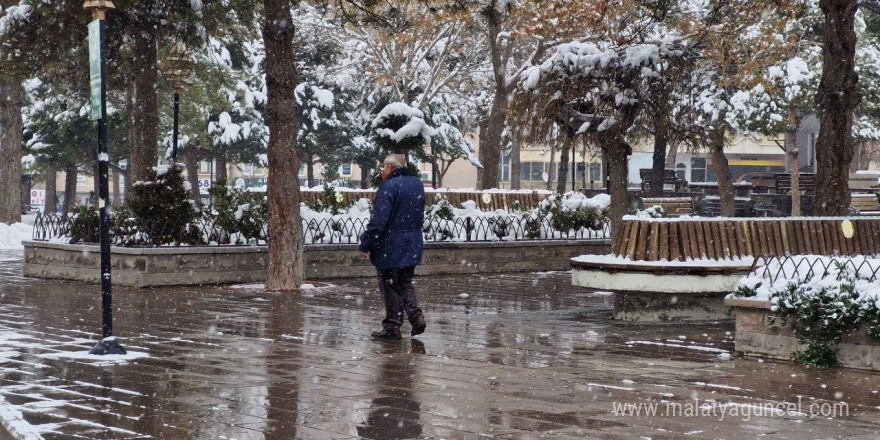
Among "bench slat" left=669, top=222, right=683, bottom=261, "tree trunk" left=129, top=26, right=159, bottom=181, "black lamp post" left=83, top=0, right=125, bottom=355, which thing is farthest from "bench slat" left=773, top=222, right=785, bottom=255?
"tree trunk" left=129, top=26, right=159, bottom=181

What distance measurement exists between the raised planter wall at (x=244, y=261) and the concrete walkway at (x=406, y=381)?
3.38 metres

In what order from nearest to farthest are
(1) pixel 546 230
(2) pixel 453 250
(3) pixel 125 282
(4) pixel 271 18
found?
(4) pixel 271 18, (3) pixel 125 282, (2) pixel 453 250, (1) pixel 546 230

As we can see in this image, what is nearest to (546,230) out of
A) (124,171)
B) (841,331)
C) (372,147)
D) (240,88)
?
(841,331)

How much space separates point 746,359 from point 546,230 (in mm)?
12423

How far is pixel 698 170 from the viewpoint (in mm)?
86438

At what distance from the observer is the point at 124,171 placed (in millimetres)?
50312

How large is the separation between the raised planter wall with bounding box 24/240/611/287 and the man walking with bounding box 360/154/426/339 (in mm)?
7166

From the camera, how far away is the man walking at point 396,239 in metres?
10.7

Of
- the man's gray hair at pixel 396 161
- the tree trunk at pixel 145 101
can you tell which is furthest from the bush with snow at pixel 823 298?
the tree trunk at pixel 145 101

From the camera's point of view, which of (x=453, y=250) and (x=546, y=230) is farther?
(x=546, y=230)

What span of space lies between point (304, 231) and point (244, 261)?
140cm

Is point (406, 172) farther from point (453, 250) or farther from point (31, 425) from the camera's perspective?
point (453, 250)

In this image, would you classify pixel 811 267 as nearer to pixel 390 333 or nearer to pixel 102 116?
pixel 390 333

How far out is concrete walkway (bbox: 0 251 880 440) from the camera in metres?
6.58
